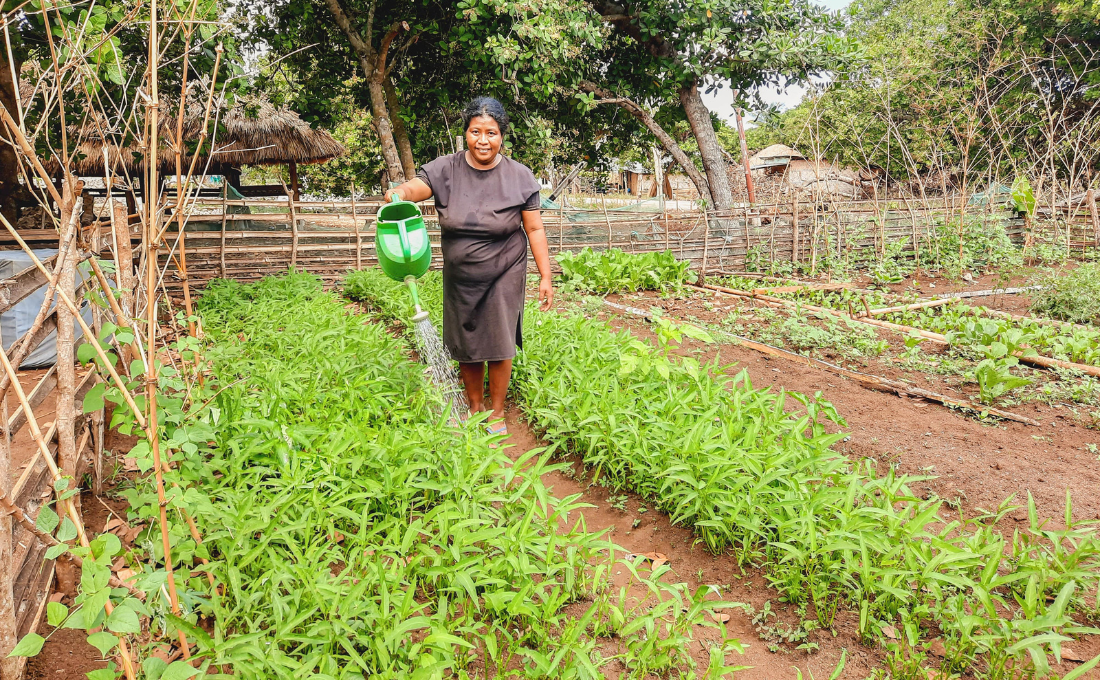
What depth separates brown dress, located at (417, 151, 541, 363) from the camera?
10.4 ft

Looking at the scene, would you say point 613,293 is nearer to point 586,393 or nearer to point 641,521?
point 586,393

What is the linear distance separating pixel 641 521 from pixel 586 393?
0.78 meters

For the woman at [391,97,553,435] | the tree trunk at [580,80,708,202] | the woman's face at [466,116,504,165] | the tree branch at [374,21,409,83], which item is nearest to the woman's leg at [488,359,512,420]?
the woman at [391,97,553,435]

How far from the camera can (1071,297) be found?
5992 millimetres

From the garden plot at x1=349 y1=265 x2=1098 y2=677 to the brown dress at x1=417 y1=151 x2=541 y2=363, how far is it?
462 mm

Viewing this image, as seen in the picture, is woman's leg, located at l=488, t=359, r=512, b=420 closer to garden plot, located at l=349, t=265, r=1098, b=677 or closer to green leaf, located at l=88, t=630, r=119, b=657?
garden plot, located at l=349, t=265, r=1098, b=677

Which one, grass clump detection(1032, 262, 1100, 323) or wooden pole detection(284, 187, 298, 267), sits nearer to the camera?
grass clump detection(1032, 262, 1100, 323)

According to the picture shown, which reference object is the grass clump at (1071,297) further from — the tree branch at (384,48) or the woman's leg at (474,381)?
the tree branch at (384,48)

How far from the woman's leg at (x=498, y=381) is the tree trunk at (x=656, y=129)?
702 centimetres

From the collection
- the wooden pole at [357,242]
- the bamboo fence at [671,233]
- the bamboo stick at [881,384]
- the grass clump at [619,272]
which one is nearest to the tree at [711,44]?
the bamboo fence at [671,233]

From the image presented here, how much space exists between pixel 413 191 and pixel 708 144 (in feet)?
27.6

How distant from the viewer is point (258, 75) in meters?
7.70

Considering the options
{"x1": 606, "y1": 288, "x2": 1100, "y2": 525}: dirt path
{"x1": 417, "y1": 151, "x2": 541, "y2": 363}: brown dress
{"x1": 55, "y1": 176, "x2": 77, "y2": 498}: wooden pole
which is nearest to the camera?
{"x1": 55, "y1": 176, "x2": 77, "y2": 498}: wooden pole

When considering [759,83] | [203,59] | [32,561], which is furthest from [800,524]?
[759,83]
